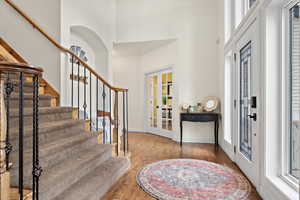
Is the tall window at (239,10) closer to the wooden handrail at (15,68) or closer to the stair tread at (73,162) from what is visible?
the stair tread at (73,162)

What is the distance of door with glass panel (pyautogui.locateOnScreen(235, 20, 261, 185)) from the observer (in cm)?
209

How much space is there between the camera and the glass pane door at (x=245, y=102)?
2.51 m

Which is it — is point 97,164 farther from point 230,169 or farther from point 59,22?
point 59,22

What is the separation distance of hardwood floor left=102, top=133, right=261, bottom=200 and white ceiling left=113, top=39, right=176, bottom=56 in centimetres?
279

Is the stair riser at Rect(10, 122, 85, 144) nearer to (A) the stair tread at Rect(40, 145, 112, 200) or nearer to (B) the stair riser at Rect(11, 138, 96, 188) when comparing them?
(B) the stair riser at Rect(11, 138, 96, 188)

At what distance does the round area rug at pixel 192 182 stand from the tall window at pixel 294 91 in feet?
2.10

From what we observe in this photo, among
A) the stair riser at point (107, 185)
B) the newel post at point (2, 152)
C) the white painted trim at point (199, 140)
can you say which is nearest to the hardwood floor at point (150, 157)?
the stair riser at point (107, 185)

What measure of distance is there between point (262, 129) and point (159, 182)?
136 centimetres

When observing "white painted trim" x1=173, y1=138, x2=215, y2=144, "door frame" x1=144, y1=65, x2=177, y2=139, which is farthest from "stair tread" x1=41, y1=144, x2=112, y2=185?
"door frame" x1=144, y1=65, x2=177, y2=139

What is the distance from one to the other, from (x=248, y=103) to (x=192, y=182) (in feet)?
4.54

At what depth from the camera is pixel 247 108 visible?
260 cm

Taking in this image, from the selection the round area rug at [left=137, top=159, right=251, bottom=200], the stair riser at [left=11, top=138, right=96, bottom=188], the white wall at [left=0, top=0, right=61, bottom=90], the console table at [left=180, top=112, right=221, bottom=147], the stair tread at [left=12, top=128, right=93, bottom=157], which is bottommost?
the round area rug at [left=137, top=159, right=251, bottom=200]

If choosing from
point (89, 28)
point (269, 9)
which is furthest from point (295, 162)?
point (89, 28)

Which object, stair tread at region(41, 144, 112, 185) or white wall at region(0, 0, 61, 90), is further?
white wall at region(0, 0, 61, 90)
